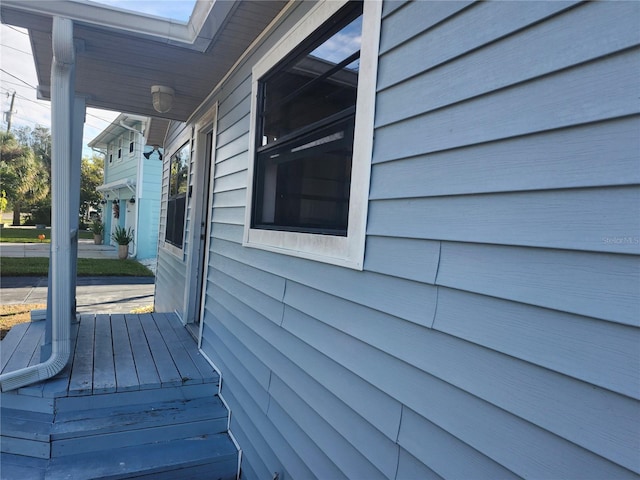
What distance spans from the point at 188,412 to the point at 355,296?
1875mm

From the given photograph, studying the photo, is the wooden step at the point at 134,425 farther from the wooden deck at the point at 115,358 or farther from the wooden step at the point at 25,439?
the wooden deck at the point at 115,358

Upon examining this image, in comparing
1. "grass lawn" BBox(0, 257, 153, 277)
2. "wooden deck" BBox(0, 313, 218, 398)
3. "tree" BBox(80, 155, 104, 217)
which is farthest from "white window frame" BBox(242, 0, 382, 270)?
"tree" BBox(80, 155, 104, 217)

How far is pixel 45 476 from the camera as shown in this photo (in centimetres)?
221

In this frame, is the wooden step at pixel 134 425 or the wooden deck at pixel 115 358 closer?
the wooden step at pixel 134 425

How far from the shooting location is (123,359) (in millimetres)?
3154

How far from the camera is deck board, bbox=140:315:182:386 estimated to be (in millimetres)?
2865

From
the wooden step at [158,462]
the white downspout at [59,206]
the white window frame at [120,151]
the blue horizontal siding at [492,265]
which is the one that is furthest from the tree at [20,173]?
the blue horizontal siding at [492,265]

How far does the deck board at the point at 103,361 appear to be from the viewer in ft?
8.73

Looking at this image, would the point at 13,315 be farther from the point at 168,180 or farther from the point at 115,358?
the point at 115,358

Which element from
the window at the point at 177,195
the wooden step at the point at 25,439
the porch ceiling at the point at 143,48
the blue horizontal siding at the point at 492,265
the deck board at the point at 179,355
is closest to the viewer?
the blue horizontal siding at the point at 492,265

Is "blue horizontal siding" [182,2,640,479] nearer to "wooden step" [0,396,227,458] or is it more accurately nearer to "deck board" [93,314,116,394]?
"wooden step" [0,396,227,458]

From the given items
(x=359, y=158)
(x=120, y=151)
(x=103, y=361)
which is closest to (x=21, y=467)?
(x=103, y=361)

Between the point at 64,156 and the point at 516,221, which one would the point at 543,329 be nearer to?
the point at 516,221

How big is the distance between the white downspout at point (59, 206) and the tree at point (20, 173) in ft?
73.3
